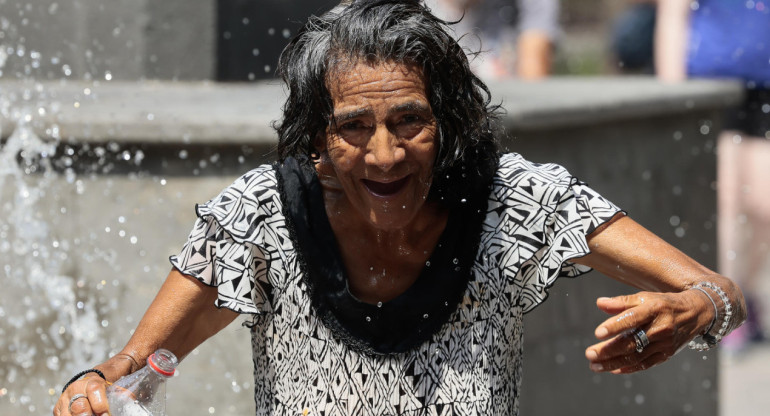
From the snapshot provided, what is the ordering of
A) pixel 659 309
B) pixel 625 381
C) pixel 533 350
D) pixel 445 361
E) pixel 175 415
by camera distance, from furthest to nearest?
pixel 625 381 → pixel 533 350 → pixel 175 415 → pixel 445 361 → pixel 659 309

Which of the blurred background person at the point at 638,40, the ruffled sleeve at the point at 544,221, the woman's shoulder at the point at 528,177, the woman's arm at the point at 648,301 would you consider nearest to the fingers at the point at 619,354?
the woman's arm at the point at 648,301

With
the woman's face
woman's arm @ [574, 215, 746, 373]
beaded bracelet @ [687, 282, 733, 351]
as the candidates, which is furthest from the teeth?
beaded bracelet @ [687, 282, 733, 351]

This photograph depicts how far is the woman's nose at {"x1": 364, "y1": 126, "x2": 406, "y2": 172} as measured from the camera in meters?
2.47

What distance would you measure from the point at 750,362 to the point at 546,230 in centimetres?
453

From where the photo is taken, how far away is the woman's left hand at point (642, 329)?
2.30m

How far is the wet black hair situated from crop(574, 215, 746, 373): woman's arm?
1.15 ft

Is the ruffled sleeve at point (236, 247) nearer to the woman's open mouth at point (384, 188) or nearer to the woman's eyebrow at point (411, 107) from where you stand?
the woman's open mouth at point (384, 188)

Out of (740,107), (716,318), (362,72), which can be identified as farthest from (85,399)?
(740,107)

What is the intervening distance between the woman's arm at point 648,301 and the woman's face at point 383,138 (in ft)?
1.55

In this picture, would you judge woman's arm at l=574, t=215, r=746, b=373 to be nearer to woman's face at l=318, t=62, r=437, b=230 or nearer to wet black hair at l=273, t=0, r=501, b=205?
wet black hair at l=273, t=0, r=501, b=205

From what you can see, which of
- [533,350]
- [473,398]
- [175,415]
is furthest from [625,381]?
[473,398]

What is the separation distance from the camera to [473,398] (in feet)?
8.75

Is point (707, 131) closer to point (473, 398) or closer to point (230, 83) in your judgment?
point (230, 83)

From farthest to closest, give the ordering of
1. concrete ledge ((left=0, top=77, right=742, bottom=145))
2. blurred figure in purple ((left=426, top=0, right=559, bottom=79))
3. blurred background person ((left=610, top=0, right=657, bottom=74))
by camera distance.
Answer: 1. blurred background person ((left=610, top=0, right=657, bottom=74))
2. blurred figure in purple ((left=426, top=0, right=559, bottom=79))
3. concrete ledge ((left=0, top=77, right=742, bottom=145))
